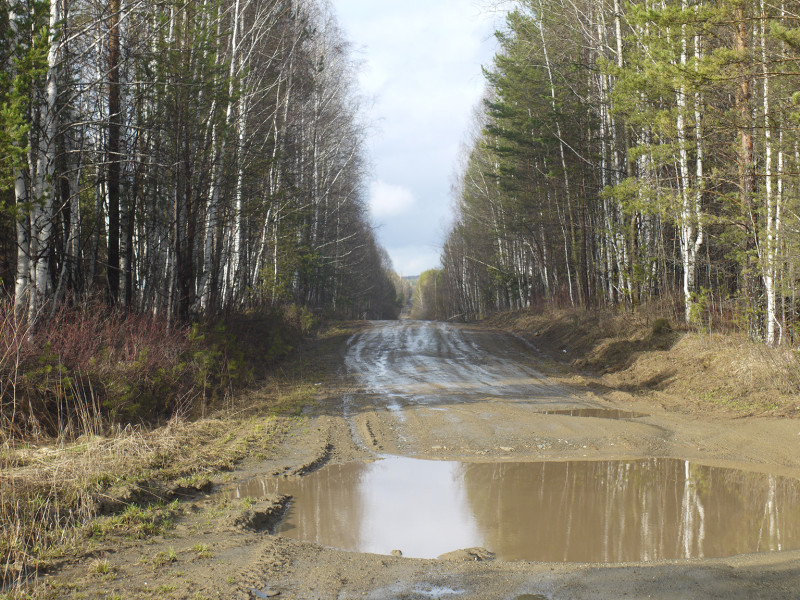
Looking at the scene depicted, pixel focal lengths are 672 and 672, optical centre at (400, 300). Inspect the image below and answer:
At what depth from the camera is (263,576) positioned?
4.29 m

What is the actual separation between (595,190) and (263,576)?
22.1 meters

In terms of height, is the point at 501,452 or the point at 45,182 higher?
the point at 45,182

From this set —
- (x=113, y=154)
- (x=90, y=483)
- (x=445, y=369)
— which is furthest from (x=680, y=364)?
(x=113, y=154)

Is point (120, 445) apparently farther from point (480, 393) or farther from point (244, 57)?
point (244, 57)

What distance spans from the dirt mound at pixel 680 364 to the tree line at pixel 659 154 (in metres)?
0.81

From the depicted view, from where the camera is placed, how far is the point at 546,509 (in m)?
6.30

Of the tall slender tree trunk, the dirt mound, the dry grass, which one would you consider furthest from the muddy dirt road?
the tall slender tree trunk

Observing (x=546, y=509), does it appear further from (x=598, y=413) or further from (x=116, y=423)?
(x=116, y=423)

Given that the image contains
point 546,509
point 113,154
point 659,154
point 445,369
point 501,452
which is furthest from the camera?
point 445,369

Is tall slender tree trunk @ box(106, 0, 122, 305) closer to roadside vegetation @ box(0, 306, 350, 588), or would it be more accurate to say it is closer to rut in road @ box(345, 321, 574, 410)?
roadside vegetation @ box(0, 306, 350, 588)

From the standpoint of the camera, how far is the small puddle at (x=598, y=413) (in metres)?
10.5

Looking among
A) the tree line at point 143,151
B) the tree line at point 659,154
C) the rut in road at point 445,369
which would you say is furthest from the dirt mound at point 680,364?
the tree line at point 143,151

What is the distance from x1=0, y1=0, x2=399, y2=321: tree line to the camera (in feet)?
31.6

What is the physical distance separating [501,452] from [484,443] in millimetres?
404
